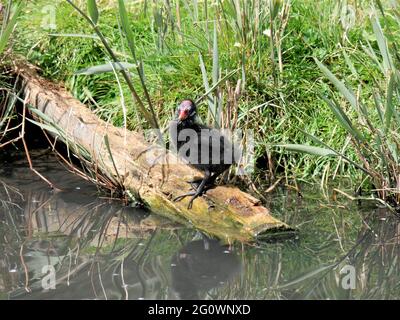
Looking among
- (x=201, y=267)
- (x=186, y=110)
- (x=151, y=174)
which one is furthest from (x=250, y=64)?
(x=201, y=267)

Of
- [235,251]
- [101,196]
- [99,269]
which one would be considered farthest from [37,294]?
[101,196]

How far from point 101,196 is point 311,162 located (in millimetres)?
1466

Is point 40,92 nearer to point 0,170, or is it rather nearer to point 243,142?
point 0,170

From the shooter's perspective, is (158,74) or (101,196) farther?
(158,74)

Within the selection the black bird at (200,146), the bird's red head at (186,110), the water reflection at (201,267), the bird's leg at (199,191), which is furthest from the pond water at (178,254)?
the bird's red head at (186,110)

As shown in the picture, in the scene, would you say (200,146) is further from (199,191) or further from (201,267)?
(201,267)

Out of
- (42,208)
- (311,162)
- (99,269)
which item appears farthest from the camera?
(311,162)

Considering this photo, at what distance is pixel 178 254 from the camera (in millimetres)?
4602

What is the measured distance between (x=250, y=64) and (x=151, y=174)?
124 centimetres

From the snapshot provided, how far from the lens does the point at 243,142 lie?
564cm

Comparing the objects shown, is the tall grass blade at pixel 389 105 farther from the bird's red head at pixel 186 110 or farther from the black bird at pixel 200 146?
the bird's red head at pixel 186 110

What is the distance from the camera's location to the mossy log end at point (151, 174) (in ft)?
15.2

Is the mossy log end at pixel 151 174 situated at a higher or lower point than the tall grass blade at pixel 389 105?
lower

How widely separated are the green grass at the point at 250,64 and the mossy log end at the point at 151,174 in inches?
9.5
